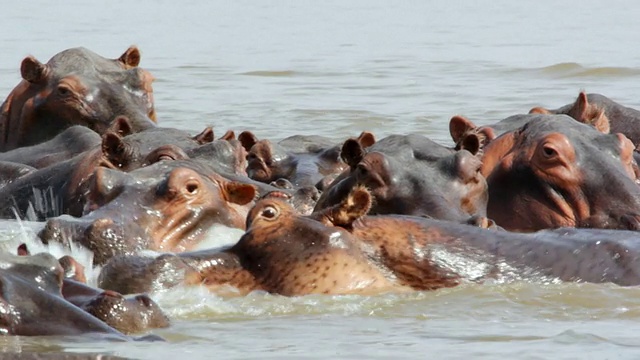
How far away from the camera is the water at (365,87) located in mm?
5809

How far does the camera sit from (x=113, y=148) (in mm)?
8688

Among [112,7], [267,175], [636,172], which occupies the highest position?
[636,172]

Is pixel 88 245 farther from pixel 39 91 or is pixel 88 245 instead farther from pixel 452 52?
pixel 452 52

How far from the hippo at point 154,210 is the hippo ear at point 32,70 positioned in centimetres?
307

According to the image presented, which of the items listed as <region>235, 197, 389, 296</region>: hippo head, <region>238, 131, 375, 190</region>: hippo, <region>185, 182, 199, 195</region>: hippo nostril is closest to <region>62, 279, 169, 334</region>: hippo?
<region>235, 197, 389, 296</region>: hippo head

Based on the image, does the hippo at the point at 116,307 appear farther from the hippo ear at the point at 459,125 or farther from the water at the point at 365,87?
the hippo ear at the point at 459,125

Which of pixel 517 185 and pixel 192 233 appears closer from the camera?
pixel 192 233

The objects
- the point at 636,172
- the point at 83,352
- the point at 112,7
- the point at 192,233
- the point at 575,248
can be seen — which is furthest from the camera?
the point at 112,7

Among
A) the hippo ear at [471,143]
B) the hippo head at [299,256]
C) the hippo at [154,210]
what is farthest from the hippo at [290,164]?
the hippo head at [299,256]

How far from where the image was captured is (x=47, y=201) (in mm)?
8844

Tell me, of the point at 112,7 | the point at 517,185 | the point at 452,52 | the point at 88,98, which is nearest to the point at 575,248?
the point at 517,185

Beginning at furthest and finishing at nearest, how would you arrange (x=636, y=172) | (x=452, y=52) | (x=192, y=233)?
(x=452, y=52), (x=636, y=172), (x=192, y=233)

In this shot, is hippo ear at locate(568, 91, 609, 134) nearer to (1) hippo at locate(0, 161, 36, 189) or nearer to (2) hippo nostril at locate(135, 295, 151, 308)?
(1) hippo at locate(0, 161, 36, 189)

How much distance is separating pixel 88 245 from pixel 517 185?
8.41ft
